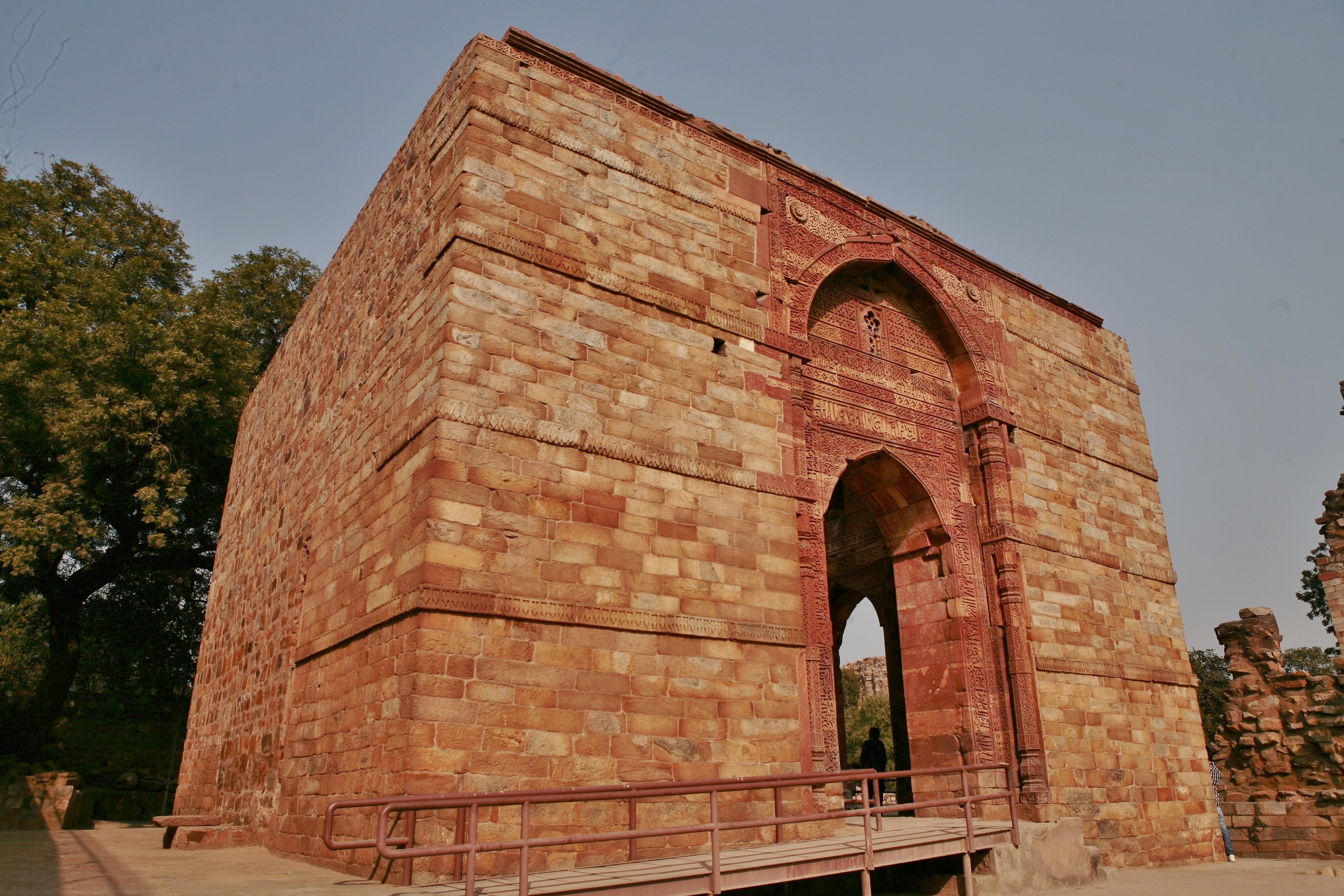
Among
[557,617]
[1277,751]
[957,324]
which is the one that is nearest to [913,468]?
[957,324]

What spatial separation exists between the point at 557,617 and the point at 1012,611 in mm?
5484

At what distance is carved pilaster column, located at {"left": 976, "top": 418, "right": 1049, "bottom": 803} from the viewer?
8.68 m

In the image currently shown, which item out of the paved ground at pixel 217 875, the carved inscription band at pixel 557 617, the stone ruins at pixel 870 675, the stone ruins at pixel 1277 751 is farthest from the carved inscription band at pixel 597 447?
the stone ruins at pixel 870 675

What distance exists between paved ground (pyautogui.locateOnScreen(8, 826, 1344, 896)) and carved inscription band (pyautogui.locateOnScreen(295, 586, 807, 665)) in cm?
162

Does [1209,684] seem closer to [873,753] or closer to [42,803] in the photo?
[873,753]

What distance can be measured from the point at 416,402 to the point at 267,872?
3422 millimetres

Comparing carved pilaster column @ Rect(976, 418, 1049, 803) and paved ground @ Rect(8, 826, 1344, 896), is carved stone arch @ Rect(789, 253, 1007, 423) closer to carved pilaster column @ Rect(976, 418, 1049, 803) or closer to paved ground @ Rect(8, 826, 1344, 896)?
carved pilaster column @ Rect(976, 418, 1049, 803)

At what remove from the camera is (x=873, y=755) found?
1115 centimetres

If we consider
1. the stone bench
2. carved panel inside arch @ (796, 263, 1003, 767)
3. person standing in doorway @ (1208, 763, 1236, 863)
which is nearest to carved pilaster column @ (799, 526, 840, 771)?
carved panel inside arch @ (796, 263, 1003, 767)

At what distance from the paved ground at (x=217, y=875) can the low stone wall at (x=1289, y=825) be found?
675 mm

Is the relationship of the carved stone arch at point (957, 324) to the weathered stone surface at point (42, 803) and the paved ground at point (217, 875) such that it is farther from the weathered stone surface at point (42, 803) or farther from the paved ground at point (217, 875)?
the weathered stone surface at point (42, 803)

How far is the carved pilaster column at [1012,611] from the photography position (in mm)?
Result: 8680

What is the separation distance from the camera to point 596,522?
249 inches

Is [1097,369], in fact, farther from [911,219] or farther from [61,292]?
[61,292]
